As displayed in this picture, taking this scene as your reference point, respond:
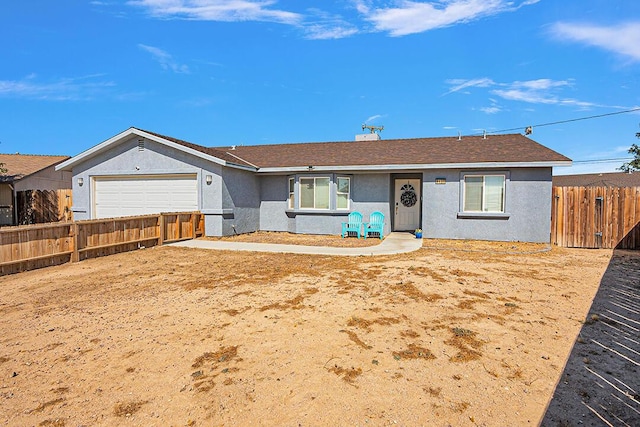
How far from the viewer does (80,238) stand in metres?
8.88

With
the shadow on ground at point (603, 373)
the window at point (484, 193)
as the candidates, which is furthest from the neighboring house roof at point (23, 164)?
the shadow on ground at point (603, 373)

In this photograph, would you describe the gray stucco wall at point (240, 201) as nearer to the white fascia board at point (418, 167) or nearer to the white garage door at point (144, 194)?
the white fascia board at point (418, 167)

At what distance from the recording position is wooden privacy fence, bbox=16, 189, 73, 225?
19516 mm

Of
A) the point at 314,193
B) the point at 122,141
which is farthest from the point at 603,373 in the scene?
the point at 122,141

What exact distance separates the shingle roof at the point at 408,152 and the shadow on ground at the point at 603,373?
27.0 ft

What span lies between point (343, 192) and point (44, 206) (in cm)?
1861

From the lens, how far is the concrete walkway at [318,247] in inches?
400

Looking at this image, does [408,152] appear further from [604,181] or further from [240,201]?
[604,181]

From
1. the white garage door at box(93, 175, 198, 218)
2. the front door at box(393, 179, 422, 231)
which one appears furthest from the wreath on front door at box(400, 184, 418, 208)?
the white garage door at box(93, 175, 198, 218)

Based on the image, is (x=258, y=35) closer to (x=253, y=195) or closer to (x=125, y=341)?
(x=253, y=195)

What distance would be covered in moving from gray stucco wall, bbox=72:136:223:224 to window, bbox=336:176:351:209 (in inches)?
198

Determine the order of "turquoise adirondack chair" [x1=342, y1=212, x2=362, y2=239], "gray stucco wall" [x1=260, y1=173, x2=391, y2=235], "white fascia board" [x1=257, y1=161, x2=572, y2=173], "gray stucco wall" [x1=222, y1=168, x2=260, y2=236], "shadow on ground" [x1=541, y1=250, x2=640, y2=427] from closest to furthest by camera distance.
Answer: "shadow on ground" [x1=541, y1=250, x2=640, y2=427]
"white fascia board" [x1=257, y1=161, x2=572, y2=173]
"gray stucco wall" [x1=222, y1=168, x2=260, y2=236]
"turquoise adirondack chair" [x1=342, y1=212, x2=362, y2=239]
"gray stucco wall" [x1=260, y1=173, x2=391, y2=235]

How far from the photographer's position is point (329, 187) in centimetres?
1429

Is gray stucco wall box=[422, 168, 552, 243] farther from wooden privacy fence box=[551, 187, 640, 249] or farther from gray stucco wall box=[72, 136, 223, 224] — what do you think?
gray stucco wall box=[72, 136, 223, 224]
